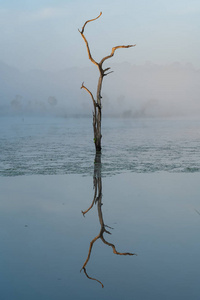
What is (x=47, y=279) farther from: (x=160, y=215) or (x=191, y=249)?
(x=160, y=215)

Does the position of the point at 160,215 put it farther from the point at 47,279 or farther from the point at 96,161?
the point at 96,161

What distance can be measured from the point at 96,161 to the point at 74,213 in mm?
7615

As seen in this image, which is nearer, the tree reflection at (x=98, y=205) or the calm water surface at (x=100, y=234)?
the calm water surface at (x=100, y=234)

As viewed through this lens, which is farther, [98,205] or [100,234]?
[98,205]

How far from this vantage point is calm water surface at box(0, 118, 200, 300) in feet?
14.8

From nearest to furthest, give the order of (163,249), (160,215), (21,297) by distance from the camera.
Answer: (21,297)
(163,249)
(160,215)

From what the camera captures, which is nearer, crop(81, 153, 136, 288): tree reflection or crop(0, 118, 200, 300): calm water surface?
crop(0, 118, 200, 300): calm water surface

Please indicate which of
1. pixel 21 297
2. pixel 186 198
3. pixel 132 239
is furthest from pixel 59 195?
pixel 21 297

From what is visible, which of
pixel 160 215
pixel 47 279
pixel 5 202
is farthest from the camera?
pixel 5 202

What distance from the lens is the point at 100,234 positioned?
20.8ft

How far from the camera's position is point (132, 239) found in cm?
604

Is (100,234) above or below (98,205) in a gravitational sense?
above

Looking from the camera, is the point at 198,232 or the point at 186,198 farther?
the point at 186,198

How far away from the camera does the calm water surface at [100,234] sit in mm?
4496
